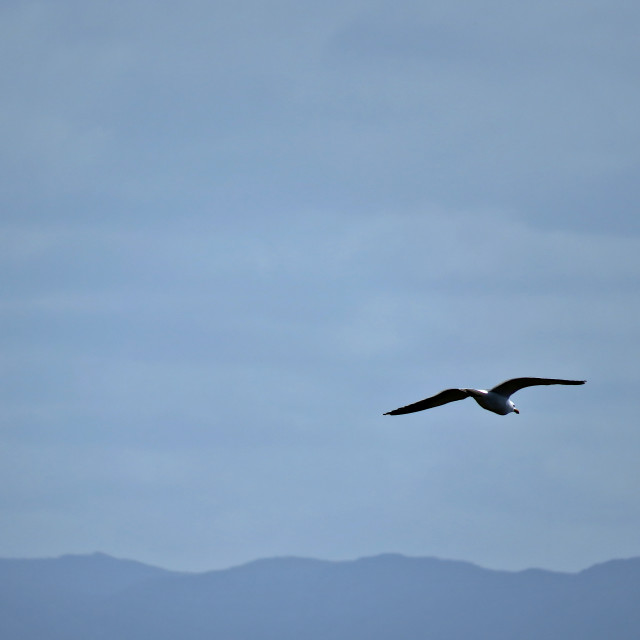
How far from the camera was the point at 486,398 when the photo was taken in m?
89.1

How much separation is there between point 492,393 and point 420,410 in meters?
4.28

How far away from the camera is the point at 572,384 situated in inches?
3307

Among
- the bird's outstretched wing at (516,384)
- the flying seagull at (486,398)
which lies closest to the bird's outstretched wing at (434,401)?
the flying seagull at (486,398)

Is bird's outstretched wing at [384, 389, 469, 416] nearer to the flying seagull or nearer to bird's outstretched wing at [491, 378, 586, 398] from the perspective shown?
the flying seagull

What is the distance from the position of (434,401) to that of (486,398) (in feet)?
10.00

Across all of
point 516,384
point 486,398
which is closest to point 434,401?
point 486,398

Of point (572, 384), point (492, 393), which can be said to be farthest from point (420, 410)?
point (572, 384)

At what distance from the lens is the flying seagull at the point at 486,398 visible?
289 ft

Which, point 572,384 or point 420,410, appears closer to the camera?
point 572,384

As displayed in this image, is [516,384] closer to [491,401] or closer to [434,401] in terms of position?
[491,401]

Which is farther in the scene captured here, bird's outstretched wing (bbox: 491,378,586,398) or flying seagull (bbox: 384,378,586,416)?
flying seagull (bbox: 384,378,586,416)

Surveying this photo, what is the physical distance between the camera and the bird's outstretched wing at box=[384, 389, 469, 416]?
3460 inches

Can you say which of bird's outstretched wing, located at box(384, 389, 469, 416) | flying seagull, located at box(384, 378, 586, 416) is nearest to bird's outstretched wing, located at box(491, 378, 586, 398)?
flying seagull, located at box(384, 378, 586, 416)

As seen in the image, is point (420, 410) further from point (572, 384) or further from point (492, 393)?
point (572, 384)
